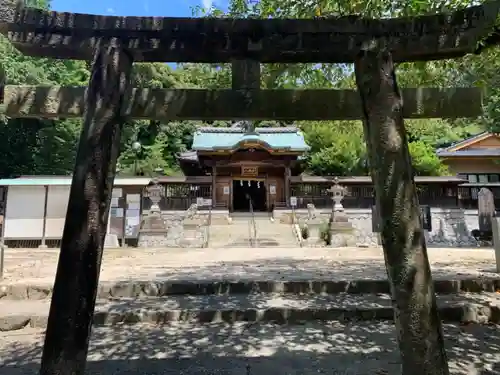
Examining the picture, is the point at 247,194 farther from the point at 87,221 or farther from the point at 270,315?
the point at 87,221

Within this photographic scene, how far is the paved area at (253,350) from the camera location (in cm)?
318

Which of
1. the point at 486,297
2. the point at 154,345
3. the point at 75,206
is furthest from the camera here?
the point at 486,297

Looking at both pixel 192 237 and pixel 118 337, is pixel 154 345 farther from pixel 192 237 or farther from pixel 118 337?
pixel 192 237

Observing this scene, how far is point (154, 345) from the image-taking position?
150 inches

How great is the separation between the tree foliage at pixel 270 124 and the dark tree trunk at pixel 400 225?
5.94ft

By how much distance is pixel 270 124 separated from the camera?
3581 cm

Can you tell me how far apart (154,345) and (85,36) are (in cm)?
294

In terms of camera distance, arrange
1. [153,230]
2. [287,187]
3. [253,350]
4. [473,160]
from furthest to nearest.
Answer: [473,160]
[287,187]
[153,230]
[253,350]

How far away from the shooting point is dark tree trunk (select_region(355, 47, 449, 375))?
2150 mm

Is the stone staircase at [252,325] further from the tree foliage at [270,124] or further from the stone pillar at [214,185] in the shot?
the stone pillar at [214,185]

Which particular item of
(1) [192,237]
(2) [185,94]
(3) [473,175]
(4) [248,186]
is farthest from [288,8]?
(3) [473,175]

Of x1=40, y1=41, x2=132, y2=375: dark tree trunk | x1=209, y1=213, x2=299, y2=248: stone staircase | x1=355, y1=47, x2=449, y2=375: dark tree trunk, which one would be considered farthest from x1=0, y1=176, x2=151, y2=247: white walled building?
x1=355, y1=47, x2=449, y2=375: dark tree trunk

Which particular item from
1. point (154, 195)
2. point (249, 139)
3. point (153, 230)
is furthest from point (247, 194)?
point (153, 230)

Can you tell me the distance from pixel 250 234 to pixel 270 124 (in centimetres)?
2056
